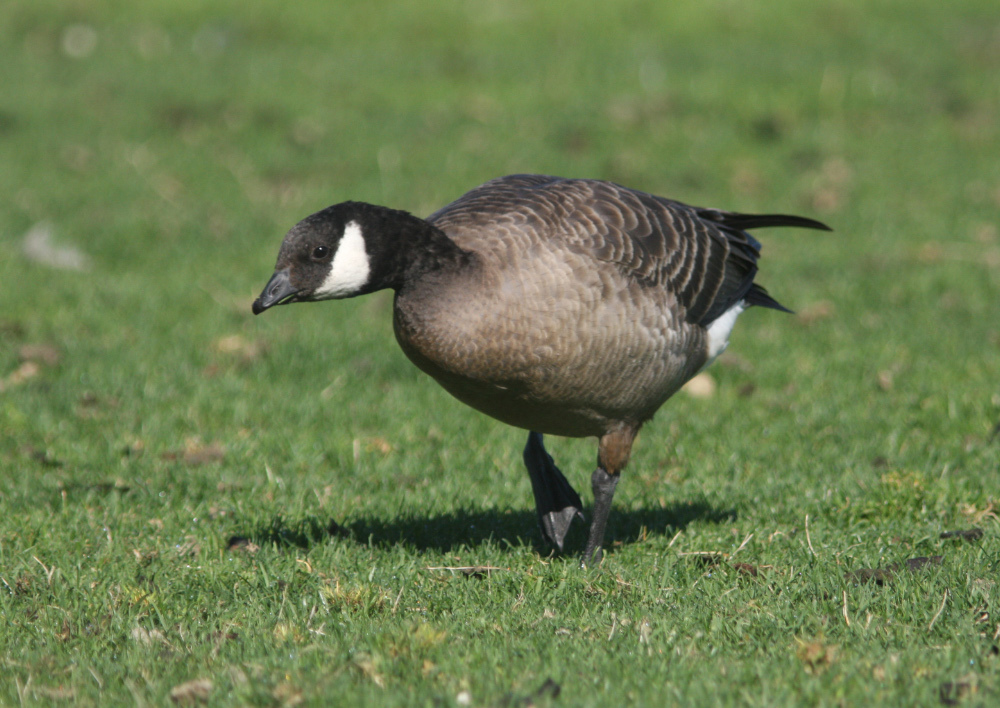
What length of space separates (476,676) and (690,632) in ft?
3.27

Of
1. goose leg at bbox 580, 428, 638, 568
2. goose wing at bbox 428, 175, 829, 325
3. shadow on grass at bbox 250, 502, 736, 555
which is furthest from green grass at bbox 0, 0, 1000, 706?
goose wing at bbox 428, 175, 829, 325

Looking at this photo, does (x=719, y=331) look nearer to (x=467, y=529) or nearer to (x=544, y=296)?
(x=544, y=296)

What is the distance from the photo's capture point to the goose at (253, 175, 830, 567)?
4.63 m

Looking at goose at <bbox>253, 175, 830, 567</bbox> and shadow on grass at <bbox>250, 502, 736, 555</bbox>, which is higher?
goose at <bbox>253, 175, 830, 567</bbox>

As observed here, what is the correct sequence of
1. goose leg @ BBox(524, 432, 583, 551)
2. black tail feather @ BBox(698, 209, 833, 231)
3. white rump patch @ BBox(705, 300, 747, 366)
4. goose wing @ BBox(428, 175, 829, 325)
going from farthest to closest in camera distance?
black tail feather @ BBox(698, 209, 833, 231)
white rump patch @ BBox(705, 300, 747, 366)
goose leg @ BBox(524, 432, 583, 551)
goose wing @ BBox(428, 175, 829, 325)

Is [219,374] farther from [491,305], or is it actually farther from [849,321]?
[849,321]

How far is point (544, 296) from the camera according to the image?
4.74 metres

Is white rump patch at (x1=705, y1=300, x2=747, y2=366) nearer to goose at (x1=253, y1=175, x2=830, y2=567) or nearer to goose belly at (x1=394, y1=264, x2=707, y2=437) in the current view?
goose at (x1=253, y1=175, x2=830, y2=567)

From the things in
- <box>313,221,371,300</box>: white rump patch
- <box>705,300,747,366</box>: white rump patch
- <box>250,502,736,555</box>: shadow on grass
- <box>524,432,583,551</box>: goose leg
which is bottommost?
<box>250,502,736,555</box>: shadow on grass

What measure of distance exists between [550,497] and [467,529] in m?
0.46

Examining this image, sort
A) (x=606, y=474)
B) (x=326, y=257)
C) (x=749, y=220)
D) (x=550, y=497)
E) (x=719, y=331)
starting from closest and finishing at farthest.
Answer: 1. (x=326, y=257)
2. (x=606, y=474)
3. (x=550, y=497)
4. (x=719, y=331)
5. (x=749, y=220)

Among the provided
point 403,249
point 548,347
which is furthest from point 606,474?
point 403,249

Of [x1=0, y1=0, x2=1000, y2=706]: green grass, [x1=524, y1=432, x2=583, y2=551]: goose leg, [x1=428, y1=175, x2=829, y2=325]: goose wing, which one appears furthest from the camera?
[x1=524, y1=432, x2=583, y2=551]: goose leg

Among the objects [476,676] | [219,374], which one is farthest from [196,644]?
[219,374]
